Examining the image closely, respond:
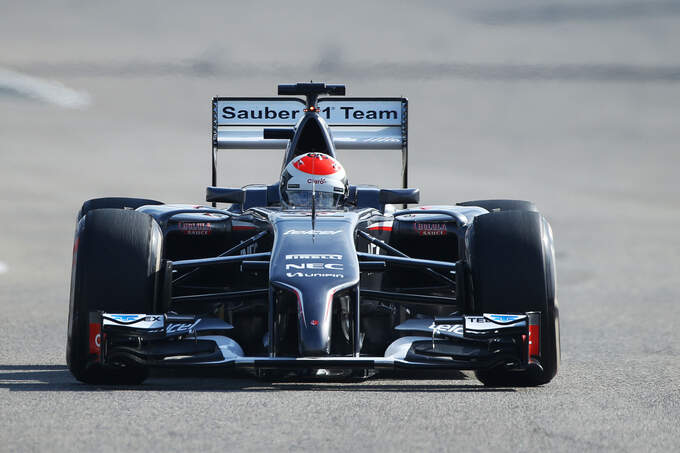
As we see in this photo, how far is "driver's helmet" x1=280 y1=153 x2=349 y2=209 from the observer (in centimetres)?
1011

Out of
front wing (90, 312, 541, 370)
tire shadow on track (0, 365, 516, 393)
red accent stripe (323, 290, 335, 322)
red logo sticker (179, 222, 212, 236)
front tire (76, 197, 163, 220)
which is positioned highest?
front tire (76, 197, 163, 220)

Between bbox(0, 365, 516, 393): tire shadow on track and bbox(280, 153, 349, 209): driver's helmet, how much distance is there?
170cm

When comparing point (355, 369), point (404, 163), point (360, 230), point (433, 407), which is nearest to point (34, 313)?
point (404, 163)

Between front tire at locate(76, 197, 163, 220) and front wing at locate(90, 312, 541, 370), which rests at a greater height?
front tire at locate(76, 197, 163, 220)

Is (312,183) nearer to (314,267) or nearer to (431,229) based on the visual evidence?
(431,229)

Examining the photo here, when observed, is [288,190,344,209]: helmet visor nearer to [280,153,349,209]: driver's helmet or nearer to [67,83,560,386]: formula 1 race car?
[280,153,349,209]: driver's helmet

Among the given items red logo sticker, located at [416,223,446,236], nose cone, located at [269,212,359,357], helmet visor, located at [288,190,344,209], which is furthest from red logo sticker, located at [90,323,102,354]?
red logo sticker, located at [416,223,446,236]

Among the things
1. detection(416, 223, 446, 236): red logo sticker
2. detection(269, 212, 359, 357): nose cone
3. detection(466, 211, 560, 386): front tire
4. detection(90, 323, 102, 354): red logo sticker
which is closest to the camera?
detection(269, 212, 359, 357): nose cone

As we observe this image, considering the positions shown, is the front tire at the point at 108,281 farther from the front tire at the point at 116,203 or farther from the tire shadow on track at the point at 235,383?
the front tire at the point at 116,203

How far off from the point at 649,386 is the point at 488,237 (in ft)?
5.11

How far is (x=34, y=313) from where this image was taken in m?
17.4

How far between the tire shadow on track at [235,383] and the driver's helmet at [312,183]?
170 centimetres

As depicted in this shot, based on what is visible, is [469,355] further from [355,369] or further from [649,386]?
[649,386]

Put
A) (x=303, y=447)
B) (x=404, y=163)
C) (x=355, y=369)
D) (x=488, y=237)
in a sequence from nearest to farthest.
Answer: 1. (x=303, y=447)
2. (x=355, y=369)
3. (x=488, y=237)
4. (x=404, y=163)
